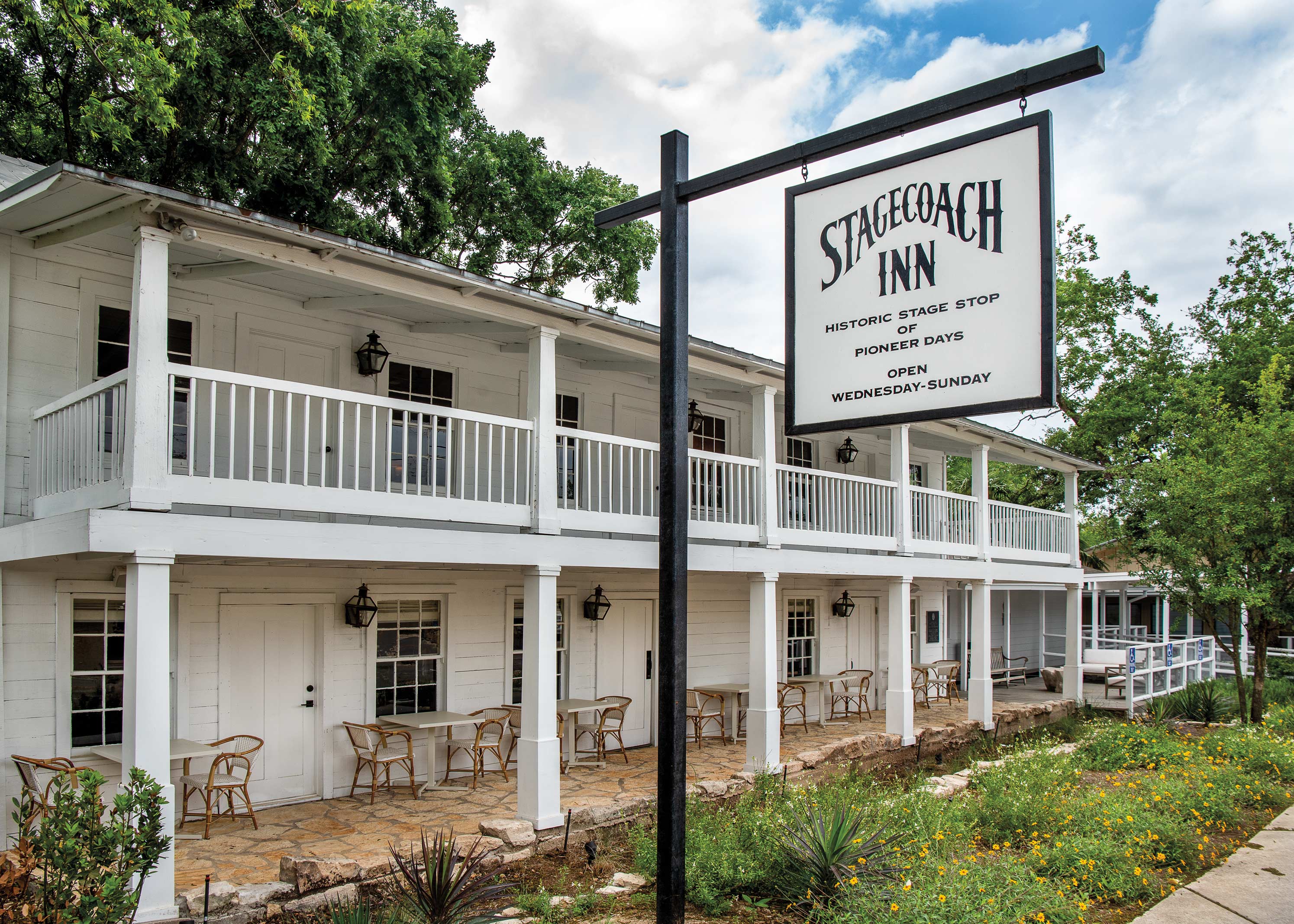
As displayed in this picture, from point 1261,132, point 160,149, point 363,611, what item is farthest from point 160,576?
point 1261,132

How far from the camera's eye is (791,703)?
1622cm

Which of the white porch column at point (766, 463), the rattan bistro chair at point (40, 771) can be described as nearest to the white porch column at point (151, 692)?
the rattan bistro chair at point (40, 771)

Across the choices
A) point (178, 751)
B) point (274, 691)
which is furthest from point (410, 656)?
point (178, 751)

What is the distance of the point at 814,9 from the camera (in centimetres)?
1401

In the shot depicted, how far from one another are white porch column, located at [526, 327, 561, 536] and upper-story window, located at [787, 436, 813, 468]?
7.88 metres

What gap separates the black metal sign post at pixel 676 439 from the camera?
4.42 m

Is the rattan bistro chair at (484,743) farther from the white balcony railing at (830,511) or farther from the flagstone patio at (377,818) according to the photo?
the white balcony railing at (830,511)

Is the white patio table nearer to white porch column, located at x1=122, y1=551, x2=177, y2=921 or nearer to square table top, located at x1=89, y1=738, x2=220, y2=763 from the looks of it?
square table top, located at x1=89, y1=738, x2=220, y2=763

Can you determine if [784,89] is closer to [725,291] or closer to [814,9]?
[814,9]

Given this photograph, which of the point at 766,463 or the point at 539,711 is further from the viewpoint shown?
the point at 766,463

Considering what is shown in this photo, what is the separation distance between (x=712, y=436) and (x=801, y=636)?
4.39 m

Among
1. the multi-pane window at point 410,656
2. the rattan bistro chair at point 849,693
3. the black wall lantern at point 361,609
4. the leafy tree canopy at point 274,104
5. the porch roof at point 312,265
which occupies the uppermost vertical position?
the leafy tree canopy at point 274,104

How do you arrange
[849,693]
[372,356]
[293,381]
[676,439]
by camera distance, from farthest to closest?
[849,693]
[372,356]
[293,381]
[676,439]

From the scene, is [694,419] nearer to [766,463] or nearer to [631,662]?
[766,463]
